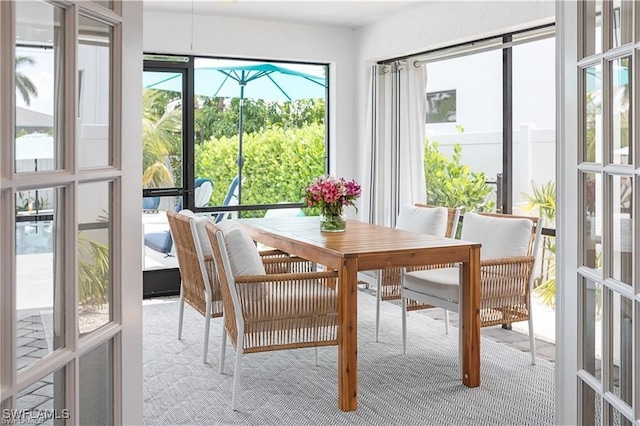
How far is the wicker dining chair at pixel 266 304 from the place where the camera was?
3.29 meters

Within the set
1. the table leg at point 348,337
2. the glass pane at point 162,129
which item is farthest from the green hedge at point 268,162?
the table leg at point 348,337

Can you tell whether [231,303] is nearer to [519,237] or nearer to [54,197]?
[519,237]

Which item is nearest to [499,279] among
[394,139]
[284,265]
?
[284,265]

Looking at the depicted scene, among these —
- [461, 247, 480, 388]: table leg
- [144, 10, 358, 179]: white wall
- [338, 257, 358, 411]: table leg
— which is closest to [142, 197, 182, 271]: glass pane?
[144, 10, 358, 179]: white wall

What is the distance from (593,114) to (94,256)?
51.9 inches

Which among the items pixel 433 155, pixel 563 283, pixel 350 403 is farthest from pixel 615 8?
pixel 433 155

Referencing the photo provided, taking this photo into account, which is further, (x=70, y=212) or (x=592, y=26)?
(x=592, y=26)

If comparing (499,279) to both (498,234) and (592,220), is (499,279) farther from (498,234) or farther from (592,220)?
(592,220)

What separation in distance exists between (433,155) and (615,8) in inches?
178

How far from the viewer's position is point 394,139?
6379 mm

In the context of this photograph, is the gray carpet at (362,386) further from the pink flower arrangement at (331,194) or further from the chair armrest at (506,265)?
the pink flower arrangement at (331,194)

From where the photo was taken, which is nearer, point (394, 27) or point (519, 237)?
point (519, 237)

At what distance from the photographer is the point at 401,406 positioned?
3395 mm

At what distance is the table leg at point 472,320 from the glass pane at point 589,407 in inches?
67.5
